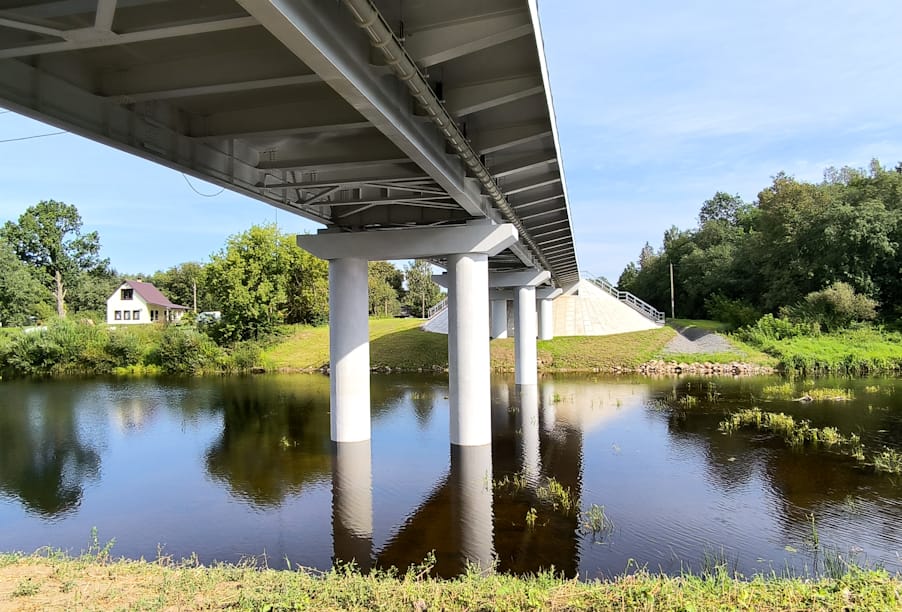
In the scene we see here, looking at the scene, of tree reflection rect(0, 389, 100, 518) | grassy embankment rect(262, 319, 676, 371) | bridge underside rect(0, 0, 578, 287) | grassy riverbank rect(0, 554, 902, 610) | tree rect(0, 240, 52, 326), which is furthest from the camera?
tree rect(0, 240, 52, 326)

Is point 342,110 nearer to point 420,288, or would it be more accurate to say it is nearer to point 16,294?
point 16,294

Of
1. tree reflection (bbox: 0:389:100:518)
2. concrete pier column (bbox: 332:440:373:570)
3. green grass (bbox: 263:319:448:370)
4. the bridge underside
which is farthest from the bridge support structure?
green grass (bbox: 263:319:448:370)

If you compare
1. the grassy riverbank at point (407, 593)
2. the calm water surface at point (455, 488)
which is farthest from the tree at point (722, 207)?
the grassy riverbank at point (407, 593)

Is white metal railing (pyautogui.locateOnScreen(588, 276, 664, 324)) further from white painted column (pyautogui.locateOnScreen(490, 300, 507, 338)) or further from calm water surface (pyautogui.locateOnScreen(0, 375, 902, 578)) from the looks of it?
calm water surface (pyautogui.locateOnScreen(0, 375, 902, 578))

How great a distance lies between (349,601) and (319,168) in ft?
30.4

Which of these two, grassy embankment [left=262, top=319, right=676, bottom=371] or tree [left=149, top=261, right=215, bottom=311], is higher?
tree [left=149, top=261, right=215, bottom=311]

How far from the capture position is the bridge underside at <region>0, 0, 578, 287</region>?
7066 mm

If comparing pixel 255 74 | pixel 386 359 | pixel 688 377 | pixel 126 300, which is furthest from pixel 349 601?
pixel 126 300

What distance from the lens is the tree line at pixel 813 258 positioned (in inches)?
1671

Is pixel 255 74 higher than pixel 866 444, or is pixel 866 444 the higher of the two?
pixel 255 74

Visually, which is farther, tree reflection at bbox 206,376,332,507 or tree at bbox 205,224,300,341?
tree at bbox 205,224,300,341

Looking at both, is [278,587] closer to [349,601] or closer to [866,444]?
[349,601]

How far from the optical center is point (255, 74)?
28.9 feet

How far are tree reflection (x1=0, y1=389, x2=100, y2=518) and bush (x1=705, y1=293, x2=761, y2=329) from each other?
44.3m
